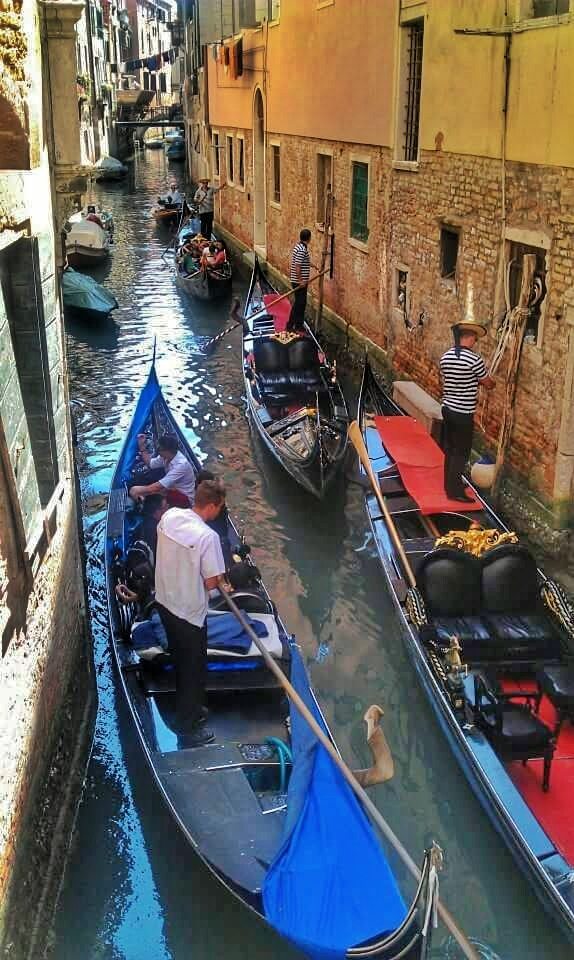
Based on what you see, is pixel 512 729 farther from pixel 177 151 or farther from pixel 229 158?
pixel 177 151

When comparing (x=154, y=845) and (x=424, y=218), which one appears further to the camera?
(x=424, y=218)

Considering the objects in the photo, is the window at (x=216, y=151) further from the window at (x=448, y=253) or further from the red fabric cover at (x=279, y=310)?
the window at (x=448, y=253)

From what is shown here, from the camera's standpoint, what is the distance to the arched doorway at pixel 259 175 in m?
13.9

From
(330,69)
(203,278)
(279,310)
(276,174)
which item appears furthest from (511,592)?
(276,174)

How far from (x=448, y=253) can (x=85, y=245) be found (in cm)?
877

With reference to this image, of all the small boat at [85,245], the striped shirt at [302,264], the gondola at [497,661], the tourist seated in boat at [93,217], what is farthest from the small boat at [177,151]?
the gondola at [497,661]

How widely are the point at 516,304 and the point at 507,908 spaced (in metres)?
3.71

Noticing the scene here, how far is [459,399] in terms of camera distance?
17.5ft

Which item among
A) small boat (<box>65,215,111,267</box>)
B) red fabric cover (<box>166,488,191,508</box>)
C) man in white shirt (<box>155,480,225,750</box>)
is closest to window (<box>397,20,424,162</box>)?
red fabric cover (<box>166,488,191,508</box>)

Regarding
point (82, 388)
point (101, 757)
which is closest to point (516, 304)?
point (101, 757)

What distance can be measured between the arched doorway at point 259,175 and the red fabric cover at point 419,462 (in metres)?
8.74

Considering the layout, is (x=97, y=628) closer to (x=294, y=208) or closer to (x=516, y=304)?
(x=516, y=304)

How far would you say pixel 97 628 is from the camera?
502cm

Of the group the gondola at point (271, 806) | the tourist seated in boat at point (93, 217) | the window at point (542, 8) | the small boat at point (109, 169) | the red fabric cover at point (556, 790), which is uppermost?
the window at point (542, 8)
